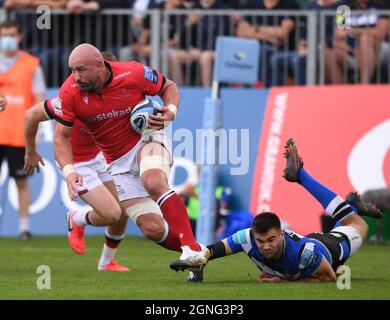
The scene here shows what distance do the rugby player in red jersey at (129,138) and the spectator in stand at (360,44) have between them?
287 inches

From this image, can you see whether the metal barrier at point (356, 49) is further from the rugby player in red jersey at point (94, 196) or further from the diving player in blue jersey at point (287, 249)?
the diving player in blue jersey at point (287, 249)

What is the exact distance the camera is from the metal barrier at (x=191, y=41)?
59.4 feet

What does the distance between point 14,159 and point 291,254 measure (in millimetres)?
7685

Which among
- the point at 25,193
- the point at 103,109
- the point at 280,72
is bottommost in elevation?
the point at 25,193

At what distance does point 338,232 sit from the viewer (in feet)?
36.3

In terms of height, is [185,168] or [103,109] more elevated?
[103,109]

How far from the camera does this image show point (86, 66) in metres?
10.3

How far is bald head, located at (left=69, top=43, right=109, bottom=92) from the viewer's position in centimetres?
1027

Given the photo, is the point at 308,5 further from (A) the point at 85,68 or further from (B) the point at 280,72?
(A) the point at 85,68

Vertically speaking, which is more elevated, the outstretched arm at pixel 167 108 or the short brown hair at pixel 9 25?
the outstretched arm at pixel 167 108

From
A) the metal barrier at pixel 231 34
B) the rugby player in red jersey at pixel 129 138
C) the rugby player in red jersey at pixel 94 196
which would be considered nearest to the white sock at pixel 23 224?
the metal barrier at pixel 231 34

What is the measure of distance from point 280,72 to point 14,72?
424 cm
